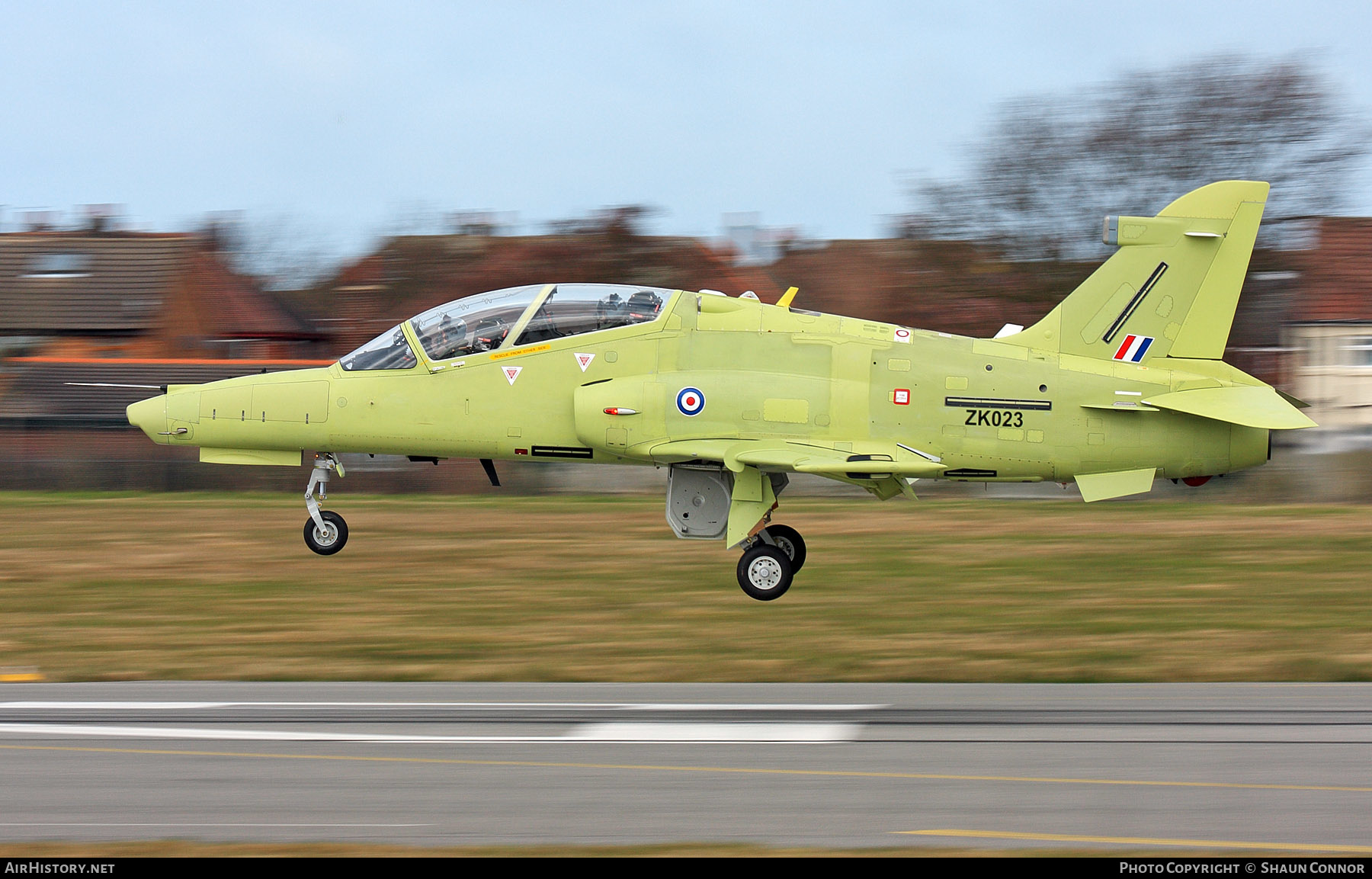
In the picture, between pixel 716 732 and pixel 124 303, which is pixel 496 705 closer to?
pixel 716 732

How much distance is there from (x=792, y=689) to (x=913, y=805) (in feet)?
8.18

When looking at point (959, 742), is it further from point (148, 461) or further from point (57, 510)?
point (148, 461)

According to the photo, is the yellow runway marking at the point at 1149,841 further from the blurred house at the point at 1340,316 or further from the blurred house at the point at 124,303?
the blurred house at the point at 124,303

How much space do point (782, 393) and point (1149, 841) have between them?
7155mm

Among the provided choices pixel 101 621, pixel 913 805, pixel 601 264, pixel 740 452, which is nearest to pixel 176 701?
pixel 101 621

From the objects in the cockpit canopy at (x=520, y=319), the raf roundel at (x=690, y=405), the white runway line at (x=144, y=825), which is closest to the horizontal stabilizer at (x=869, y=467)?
the raf roundel at (x=690, y=405)

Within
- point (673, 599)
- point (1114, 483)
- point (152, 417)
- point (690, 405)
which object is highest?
point (690, 405)

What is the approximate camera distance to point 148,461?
23.6m

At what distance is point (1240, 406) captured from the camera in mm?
11711

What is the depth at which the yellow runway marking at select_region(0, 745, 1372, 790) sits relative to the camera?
20.1ft

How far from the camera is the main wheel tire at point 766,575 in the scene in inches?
468

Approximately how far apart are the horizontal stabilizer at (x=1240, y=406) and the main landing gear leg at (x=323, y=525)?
8.36 metres

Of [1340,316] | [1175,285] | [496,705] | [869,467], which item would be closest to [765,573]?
[869,467]

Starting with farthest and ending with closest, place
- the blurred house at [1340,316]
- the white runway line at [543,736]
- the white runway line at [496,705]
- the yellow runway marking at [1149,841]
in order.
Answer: the blurred house at [1340,316]
the white runway line at [496,705]
the white runway line at [543,736]
the yellow runway marking at [1149,841]
